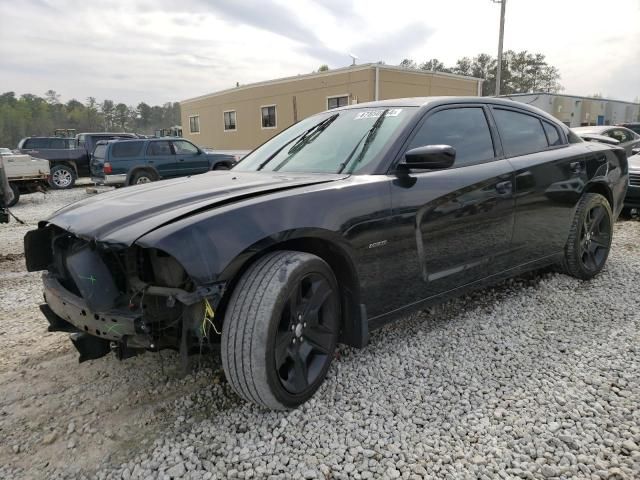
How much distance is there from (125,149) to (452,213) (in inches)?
468

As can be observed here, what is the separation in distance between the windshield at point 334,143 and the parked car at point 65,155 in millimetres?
14226

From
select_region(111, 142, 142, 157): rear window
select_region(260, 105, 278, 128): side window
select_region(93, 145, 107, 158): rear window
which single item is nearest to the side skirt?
select_region(111, 142, 142, 157): rear window

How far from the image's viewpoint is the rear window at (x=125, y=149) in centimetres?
1262

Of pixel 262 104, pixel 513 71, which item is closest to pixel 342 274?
pixel 262 104

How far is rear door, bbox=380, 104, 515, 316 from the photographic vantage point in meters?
2.64

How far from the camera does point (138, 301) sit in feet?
6.70

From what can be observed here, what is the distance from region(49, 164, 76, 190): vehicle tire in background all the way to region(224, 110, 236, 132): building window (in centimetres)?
1224

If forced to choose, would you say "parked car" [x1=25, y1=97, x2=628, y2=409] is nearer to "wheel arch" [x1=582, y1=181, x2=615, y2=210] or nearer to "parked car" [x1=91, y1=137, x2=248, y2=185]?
"wheel arch" [x1=582, y1=181, x2=615, y2=210]

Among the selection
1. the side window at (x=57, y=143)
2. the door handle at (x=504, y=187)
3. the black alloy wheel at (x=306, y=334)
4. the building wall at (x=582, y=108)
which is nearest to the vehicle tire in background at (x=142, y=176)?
the side window at (x=57, y=143)

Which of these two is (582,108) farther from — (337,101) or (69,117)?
(69,117)

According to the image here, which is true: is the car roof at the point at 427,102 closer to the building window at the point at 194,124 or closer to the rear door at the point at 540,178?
the rear door at the point at 540,178

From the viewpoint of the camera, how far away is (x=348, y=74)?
63.4 ft

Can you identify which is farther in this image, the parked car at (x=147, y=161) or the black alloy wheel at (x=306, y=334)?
the parked car at (x=147, y=161)

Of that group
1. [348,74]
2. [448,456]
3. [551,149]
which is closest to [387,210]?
[448,456]
